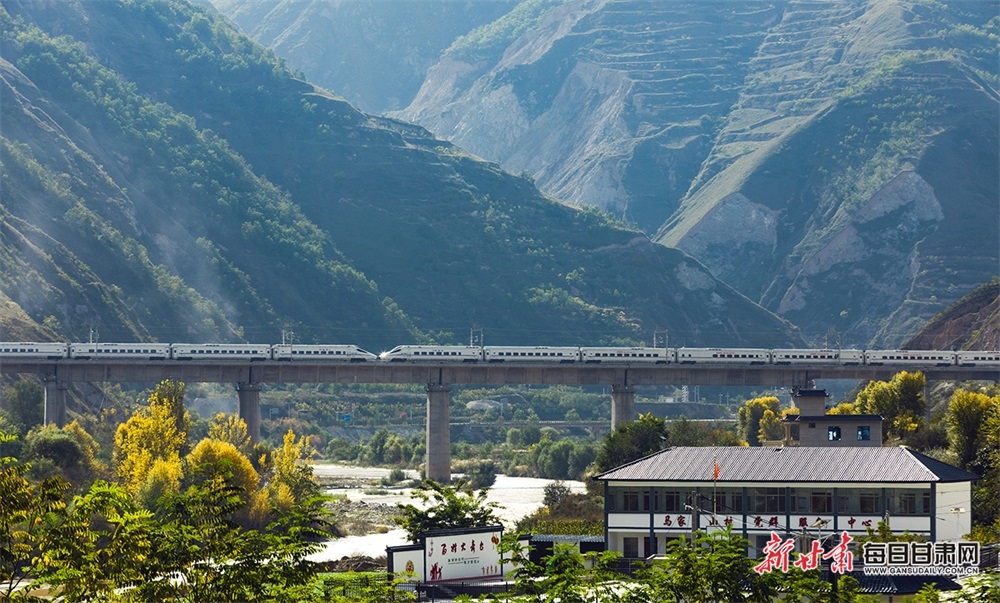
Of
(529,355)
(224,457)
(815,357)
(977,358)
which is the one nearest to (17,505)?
(224,457)

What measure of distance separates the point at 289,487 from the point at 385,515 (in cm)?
1259

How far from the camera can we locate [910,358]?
16200cm

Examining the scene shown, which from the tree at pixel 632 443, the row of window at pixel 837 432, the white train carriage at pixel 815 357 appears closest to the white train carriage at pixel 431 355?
the white train carriage at pixel 815 357

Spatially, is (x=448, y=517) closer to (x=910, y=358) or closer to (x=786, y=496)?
(x=786, y=496)

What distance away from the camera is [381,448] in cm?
18888

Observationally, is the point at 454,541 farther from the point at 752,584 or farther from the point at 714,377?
the point at 714,377

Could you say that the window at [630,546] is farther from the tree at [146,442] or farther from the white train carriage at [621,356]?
the white train carriage at [621,356]

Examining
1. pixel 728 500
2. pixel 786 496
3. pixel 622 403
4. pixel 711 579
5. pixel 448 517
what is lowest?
pixel 448 517

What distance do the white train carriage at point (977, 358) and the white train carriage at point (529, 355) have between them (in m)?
39.7

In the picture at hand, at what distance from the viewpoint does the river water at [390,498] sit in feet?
308

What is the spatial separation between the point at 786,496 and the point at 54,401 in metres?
91.2

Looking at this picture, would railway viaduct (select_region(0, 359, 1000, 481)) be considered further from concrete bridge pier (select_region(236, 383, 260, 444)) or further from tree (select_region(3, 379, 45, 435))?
tree (select_region(3, 379, 45, 435))

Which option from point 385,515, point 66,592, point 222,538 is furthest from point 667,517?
point 385,515

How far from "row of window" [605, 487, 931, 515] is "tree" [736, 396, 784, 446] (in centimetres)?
8485
